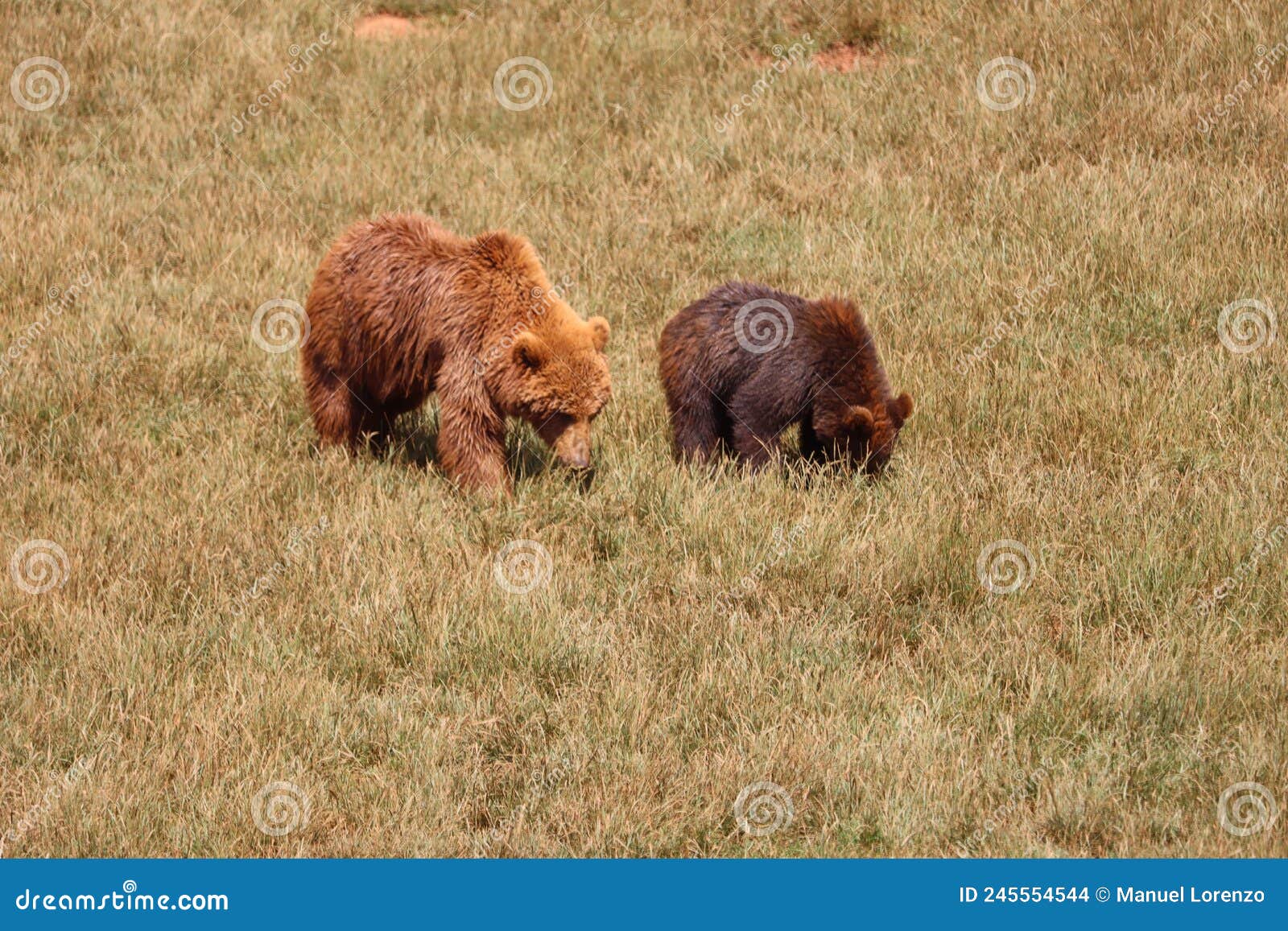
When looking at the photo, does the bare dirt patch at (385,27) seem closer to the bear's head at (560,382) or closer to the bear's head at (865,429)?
the bear's head at (560,382)

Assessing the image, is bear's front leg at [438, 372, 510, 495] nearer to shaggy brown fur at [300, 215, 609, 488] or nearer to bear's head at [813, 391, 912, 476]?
shaggy brown fur at [300, 215, 609, 488]

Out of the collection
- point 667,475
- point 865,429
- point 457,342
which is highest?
point 457,342

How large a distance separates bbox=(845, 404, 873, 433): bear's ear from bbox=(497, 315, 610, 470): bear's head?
1.31 m

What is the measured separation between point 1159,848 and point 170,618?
14.5 ft

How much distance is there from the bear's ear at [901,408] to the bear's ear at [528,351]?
6.45ft

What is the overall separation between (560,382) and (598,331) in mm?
423

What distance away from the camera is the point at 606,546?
7.08m

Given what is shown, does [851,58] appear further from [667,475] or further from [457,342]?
[457,342]

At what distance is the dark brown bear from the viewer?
7.48m

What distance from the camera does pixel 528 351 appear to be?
7.08m

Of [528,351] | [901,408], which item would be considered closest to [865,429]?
[901,408]

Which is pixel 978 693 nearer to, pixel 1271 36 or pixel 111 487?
pixel 111 487

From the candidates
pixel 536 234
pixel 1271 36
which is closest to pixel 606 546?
pixel 536 234

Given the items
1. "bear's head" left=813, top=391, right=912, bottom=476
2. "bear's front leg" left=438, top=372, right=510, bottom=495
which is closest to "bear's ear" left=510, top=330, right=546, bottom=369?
"bear's front leg" left=438, top=372, right=510, bottom=495
